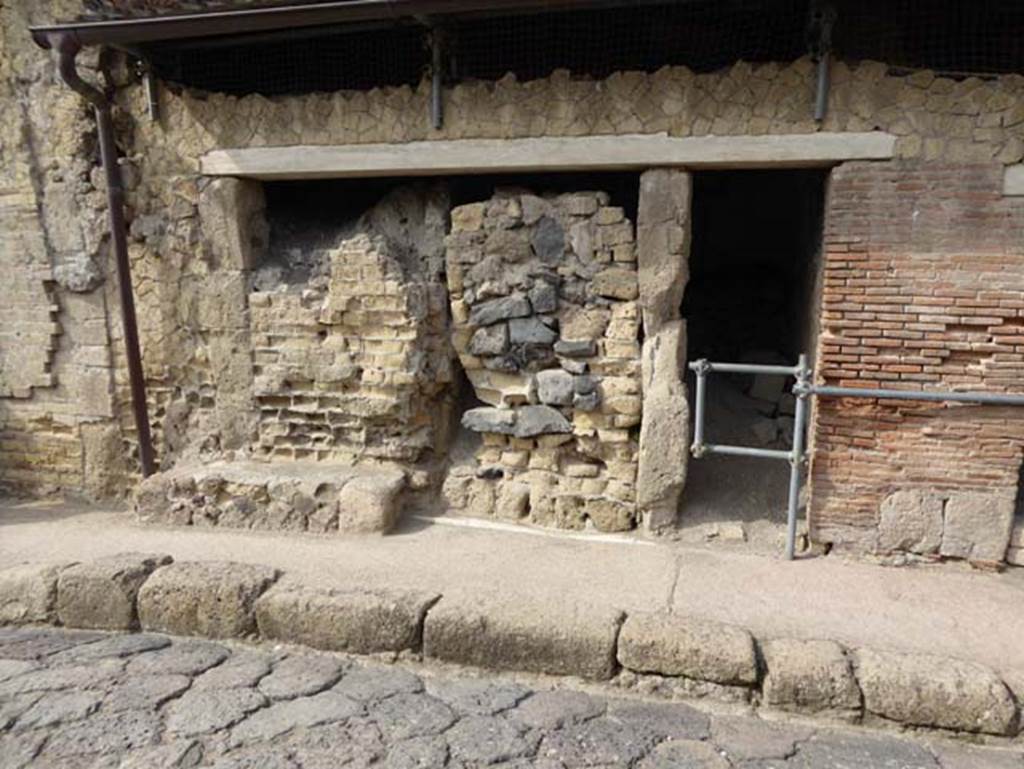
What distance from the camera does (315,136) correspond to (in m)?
5.05

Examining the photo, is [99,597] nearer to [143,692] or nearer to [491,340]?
[143,692]

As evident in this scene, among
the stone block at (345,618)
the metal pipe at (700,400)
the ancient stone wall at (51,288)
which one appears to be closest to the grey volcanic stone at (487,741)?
the stone block at (345,618)

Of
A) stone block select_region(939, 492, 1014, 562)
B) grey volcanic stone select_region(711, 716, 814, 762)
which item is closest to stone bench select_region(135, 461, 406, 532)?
grey volcanic stone select_region(711, 716, 814, 762)

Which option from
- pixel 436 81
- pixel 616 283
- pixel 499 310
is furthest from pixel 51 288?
pixel 616 283

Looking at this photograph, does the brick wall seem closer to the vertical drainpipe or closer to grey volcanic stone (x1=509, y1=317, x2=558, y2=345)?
grey volcanic stone (x1=509, y1=317, x2=558, y2=345)

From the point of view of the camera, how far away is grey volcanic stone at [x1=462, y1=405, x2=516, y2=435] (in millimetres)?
5121

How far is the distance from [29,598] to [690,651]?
373 centimetres

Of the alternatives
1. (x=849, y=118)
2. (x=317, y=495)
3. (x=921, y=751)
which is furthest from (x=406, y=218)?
(x=921, y=751)

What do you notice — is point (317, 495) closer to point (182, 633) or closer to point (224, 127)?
point (182, 633)

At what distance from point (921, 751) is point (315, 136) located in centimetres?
515

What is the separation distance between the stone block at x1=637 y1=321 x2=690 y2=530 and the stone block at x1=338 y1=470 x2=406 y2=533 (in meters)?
1.81

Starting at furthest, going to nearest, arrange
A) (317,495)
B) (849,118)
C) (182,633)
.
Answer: (317,495) → (849,118) → (182,633)

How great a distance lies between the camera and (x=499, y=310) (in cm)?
498

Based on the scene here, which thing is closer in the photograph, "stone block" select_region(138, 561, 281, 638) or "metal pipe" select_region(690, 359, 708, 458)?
"stone block" select_region(138, 561, 281, 638)
